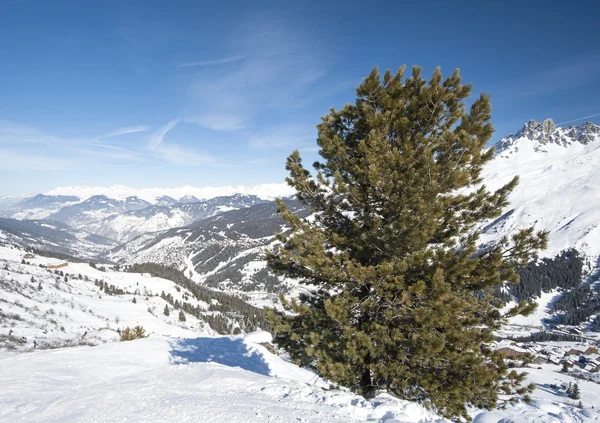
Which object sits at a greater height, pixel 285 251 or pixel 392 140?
pixel 392 140

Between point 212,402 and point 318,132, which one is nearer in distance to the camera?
point 212,402

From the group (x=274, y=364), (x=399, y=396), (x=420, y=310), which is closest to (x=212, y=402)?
(x=399, y=396)

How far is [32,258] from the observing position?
189625 mm

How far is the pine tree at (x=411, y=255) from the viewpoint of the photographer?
7.95 m

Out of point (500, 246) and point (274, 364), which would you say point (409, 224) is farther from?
point (274, 364)

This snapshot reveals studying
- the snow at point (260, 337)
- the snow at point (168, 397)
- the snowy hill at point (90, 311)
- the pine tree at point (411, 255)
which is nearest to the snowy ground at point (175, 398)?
the snow at point (168, 397)

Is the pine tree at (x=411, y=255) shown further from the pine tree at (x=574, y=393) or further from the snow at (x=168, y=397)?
the pine tree at (x=574, y=393)

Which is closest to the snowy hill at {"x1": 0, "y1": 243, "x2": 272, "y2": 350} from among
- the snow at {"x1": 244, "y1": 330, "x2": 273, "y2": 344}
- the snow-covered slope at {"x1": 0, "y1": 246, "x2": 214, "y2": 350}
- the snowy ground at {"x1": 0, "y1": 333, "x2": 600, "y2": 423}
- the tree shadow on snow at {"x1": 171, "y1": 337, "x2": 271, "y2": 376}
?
the snow-covered slope at {"x1": 0, "y1": 246, "x2": 214, "y2": 350}

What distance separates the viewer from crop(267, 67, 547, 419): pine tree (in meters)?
7.95

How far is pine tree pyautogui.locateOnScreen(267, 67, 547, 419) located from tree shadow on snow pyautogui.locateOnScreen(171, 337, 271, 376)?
13.8 metres

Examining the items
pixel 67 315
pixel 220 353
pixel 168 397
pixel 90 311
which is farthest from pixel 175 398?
pixel 90 311

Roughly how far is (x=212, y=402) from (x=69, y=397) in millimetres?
5273

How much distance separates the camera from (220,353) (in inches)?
925

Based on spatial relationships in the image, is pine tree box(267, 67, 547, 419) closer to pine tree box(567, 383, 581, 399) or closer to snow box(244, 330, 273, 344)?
snow box(244, 330, 273, 344)
